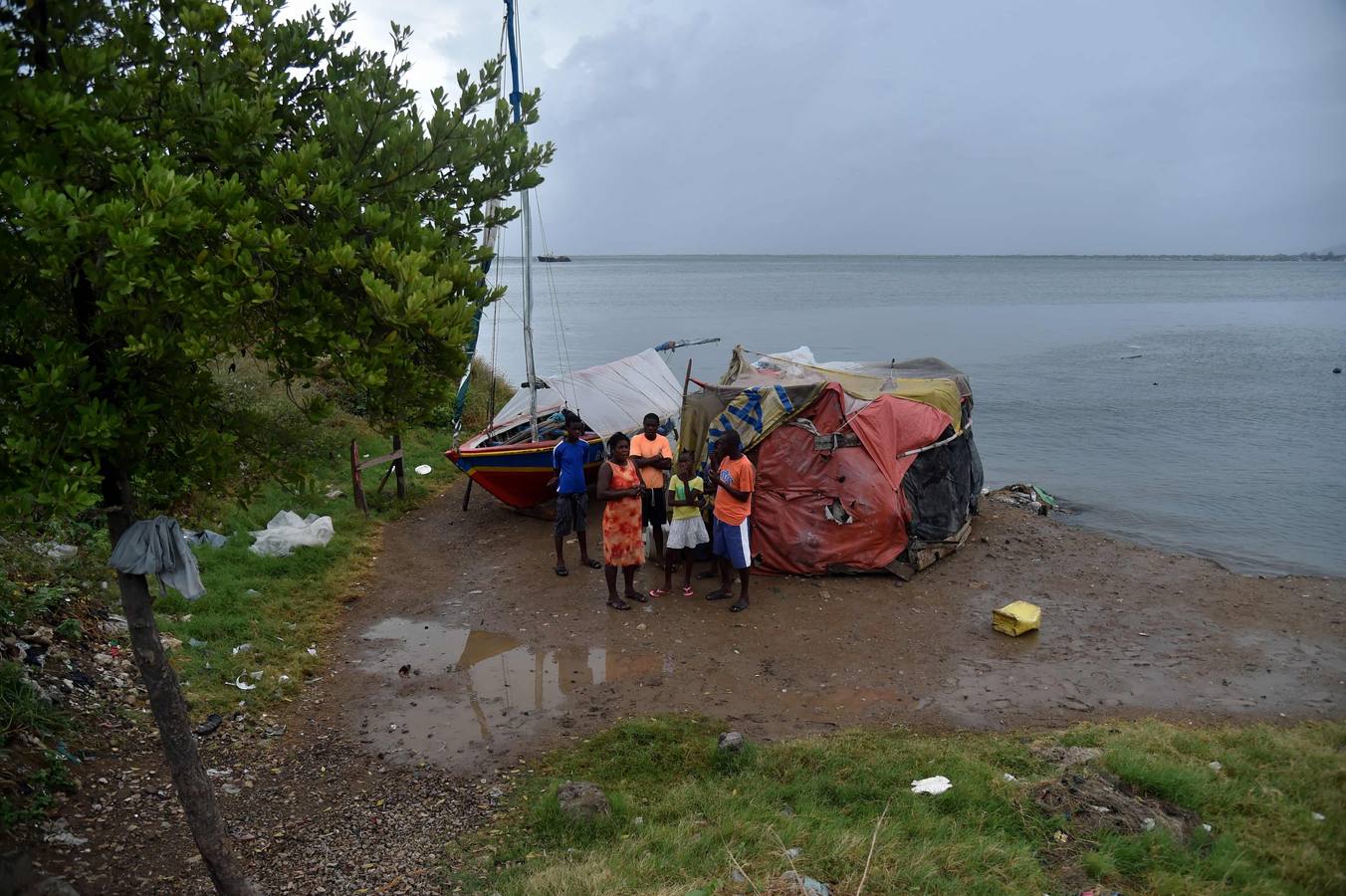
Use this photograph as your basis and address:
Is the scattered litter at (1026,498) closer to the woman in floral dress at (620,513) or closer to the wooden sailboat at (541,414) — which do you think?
the wooden sailboat at (541,414)

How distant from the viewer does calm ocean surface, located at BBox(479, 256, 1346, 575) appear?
16766 mm

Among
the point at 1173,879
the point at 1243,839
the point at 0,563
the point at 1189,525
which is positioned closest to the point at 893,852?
the point at 1173,879

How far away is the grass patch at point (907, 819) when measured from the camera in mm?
4688

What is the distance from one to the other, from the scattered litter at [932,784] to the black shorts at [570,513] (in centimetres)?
515

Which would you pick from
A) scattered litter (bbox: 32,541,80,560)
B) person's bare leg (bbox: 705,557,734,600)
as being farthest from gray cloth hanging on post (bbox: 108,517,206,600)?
person's bare leg (bbox: 705,557,734,600)

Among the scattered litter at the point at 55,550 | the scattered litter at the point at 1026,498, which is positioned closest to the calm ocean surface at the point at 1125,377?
the scattered litter at the point at 1026,498

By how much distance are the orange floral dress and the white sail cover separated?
4447mm

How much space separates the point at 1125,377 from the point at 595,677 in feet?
102

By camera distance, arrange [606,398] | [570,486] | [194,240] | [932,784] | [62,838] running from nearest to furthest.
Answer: [194,240], [62,838], [932,784], [570,486], [606,398]

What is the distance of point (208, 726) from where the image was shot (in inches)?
260

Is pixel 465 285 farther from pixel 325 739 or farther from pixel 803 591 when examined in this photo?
pixel 803 591

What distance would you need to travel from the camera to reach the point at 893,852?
4.81m

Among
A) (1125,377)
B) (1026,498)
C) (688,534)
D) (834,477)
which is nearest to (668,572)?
(688,534)

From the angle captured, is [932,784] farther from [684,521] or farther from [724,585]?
[684,521]
